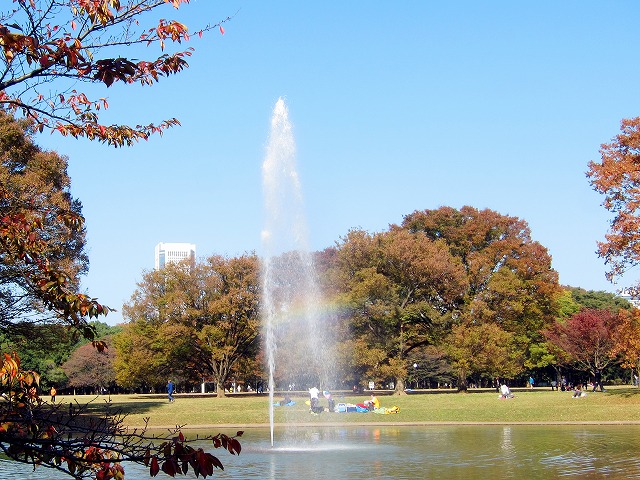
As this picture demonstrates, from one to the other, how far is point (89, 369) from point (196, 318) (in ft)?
122

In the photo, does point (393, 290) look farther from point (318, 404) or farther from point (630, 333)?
point (630, 333)

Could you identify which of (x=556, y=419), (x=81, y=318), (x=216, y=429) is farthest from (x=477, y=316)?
(x=81, y=318)

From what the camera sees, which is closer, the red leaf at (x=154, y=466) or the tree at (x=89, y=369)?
the red leaf at (x=154, y=466)

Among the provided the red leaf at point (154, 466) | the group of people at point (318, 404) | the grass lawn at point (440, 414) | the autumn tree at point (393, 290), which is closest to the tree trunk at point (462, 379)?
the autumn tree at point (393, 290)

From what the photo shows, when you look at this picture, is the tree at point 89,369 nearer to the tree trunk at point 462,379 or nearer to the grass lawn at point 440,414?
the tree trunk at point 462,379

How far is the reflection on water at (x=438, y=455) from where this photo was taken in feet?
52.5

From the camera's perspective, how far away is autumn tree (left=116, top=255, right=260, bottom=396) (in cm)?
5959

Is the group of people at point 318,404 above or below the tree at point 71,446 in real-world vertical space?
below

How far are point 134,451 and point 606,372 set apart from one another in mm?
89342

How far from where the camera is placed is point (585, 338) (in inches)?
2584

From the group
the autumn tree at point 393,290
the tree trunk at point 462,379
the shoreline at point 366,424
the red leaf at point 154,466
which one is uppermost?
the autumn tree at point 393,290

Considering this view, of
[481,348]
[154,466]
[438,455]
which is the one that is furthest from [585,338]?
[154,466]

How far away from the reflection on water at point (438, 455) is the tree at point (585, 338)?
39.6m

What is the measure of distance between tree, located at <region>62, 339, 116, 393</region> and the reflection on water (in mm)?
67816
